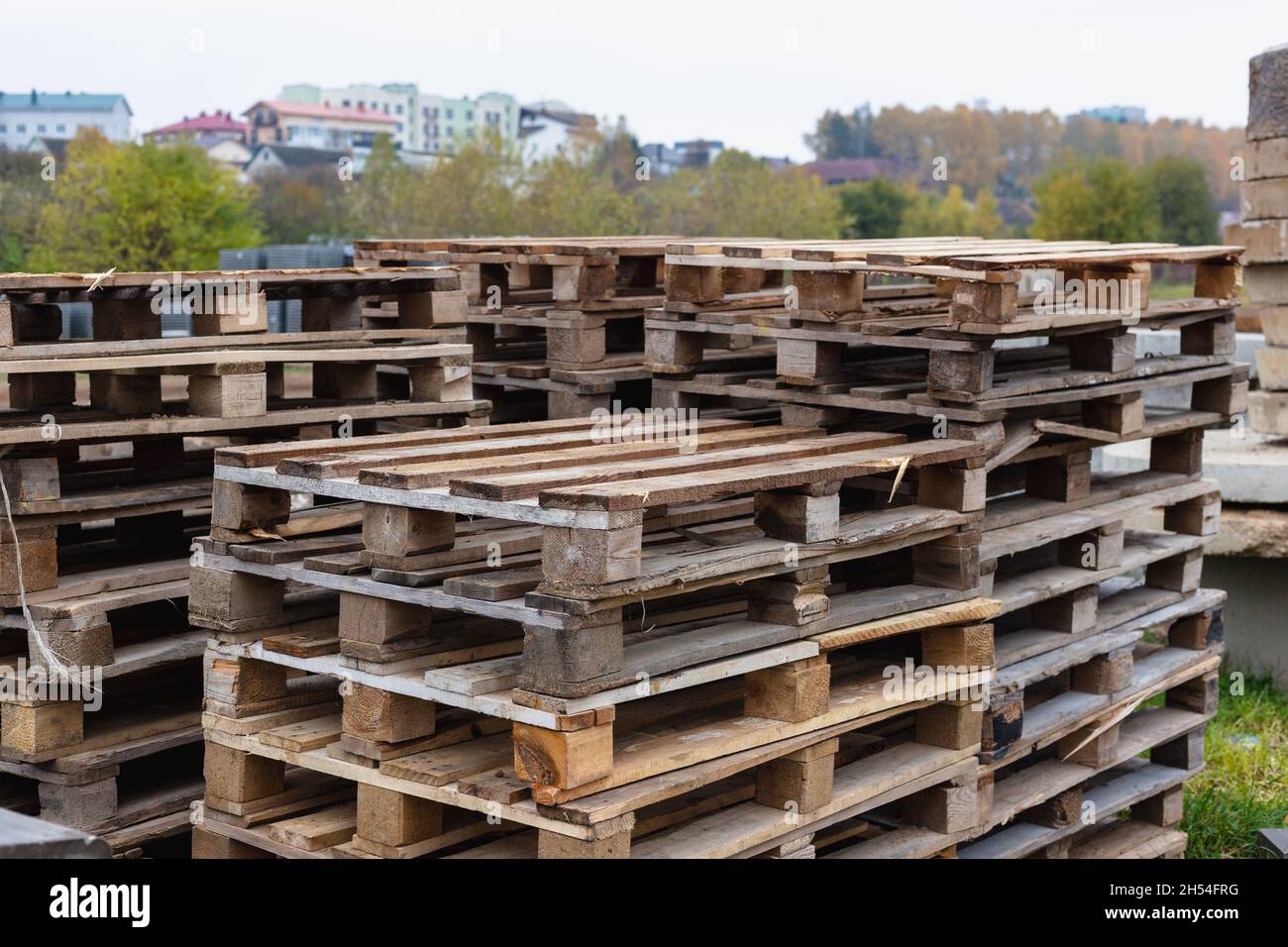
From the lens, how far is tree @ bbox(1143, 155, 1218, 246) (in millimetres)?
68250

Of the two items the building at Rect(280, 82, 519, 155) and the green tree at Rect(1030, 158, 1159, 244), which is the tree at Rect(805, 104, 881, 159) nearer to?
the building at Rect(280, 82, 519, 155)

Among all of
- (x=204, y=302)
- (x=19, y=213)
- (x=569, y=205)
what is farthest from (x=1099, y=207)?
(x=204, y=302)

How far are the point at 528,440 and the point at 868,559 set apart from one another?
1399mm

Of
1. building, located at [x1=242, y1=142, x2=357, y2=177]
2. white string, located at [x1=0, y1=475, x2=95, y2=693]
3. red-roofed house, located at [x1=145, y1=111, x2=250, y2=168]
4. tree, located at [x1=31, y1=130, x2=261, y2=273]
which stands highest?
red-roofed house, located at [x1=145, y1=111, x2=250, y2=168]

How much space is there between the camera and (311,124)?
132000 mm

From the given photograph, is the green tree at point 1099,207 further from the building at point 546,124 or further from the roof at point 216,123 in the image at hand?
the roof at point 216,123

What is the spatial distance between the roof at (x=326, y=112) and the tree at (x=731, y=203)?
72.4 meters

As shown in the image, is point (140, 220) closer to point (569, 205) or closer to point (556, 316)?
point (569, 205)

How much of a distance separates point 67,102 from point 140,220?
96326 millimetres

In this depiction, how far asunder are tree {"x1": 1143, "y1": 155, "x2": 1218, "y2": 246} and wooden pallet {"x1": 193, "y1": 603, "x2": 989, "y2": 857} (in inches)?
2642

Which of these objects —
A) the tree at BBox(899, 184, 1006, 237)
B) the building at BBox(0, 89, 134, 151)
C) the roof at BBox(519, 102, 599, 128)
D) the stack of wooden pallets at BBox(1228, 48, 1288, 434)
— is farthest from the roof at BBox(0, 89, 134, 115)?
the stack of wooden pallets at BBox(1228, 48, 1288, 434)

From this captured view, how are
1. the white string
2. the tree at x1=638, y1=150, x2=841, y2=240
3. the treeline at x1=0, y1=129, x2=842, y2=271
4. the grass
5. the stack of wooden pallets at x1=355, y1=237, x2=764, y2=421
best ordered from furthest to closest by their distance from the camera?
the tree at x1=638, y1=150, x2=841, y2=240 < the treeline at x1=0, y1=129, x2=842, y2=271 < the grass < the stack of wooden pallets at x1=355, y1=237, x2=764, y2=421 < the white string

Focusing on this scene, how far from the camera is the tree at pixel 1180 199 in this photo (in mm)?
68250
